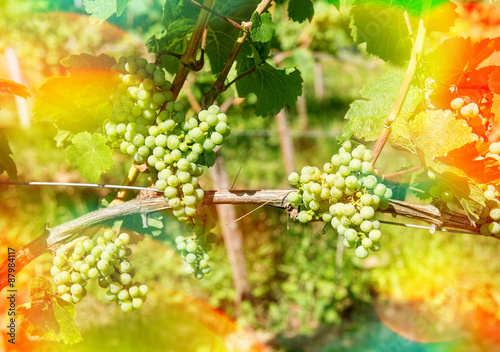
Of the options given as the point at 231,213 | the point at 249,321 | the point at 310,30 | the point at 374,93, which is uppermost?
the point at 374,93

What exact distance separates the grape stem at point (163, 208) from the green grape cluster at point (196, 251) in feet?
0.49

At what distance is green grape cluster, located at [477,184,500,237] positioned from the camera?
0.77m

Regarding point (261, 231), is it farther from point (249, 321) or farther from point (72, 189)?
point (72, 189)

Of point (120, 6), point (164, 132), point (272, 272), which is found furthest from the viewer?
point (272, 272)

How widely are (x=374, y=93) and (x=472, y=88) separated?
20cm

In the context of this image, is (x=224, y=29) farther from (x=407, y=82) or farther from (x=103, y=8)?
(x=407, y=82)

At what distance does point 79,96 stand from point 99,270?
0.39 m

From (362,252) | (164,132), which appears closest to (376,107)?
(362,252)

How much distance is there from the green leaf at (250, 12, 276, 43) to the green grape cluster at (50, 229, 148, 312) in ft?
1.69

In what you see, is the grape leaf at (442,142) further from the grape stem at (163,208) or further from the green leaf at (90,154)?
the green leaf at (90,154)

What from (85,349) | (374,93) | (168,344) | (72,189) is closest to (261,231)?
(168,344)

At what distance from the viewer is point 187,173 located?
79 cm

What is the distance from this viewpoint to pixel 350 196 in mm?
781

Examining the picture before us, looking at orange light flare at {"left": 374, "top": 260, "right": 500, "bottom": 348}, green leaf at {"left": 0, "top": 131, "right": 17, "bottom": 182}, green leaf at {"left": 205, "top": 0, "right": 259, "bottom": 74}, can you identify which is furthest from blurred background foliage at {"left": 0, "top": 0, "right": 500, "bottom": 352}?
green leaf at {"left": 0, "top": 131, "right": 17, "bottom": 182}
